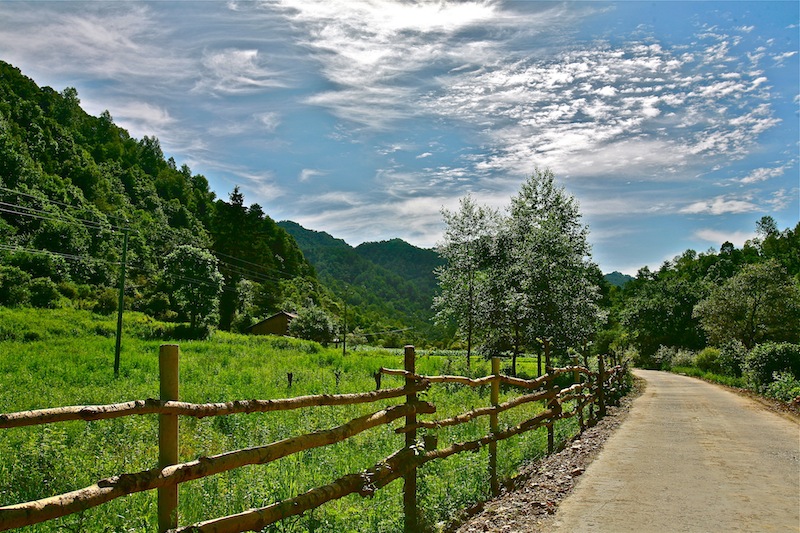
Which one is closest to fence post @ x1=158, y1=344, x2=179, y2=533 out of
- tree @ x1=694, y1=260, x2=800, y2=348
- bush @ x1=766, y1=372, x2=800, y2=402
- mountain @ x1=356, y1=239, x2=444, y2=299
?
bush @ x1=766, y1=372, x2=800, y2=402

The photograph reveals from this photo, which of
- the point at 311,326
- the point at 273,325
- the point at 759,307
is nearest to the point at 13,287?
the point at 273,325

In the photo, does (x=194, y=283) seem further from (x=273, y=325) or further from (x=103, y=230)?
(x=103, y=230)

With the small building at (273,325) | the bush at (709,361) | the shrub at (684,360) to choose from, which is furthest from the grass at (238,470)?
the small building at (273,325)

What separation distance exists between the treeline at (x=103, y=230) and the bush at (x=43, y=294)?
0.37 ft

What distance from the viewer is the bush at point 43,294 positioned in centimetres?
5547

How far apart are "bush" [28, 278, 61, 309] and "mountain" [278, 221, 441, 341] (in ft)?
203

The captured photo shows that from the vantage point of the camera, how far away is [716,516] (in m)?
5.61

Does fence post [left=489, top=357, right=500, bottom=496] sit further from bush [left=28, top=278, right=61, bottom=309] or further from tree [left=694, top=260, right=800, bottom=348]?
bush [left=28, top=278, right=61, bottom=309]

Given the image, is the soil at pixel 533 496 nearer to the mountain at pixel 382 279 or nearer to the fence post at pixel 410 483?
the fence post at pixel 410 483

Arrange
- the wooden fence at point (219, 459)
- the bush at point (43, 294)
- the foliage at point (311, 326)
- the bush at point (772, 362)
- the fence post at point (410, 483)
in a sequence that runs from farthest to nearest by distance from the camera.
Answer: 1. the foliage at point (311, 326)
2. the bush at point (43, 294)
3. the bush at point (772, 362)
4. the fence post at point (410, 483)
5. the wooden fence at point (219, 459)

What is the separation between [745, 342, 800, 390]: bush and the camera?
20.5 meters

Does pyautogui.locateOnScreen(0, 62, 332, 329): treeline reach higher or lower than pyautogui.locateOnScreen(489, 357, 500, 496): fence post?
higher

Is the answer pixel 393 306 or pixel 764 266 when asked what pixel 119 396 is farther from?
pixel 393 306

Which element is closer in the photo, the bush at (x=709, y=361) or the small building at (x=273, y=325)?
the bush at (x=709, y=361)
